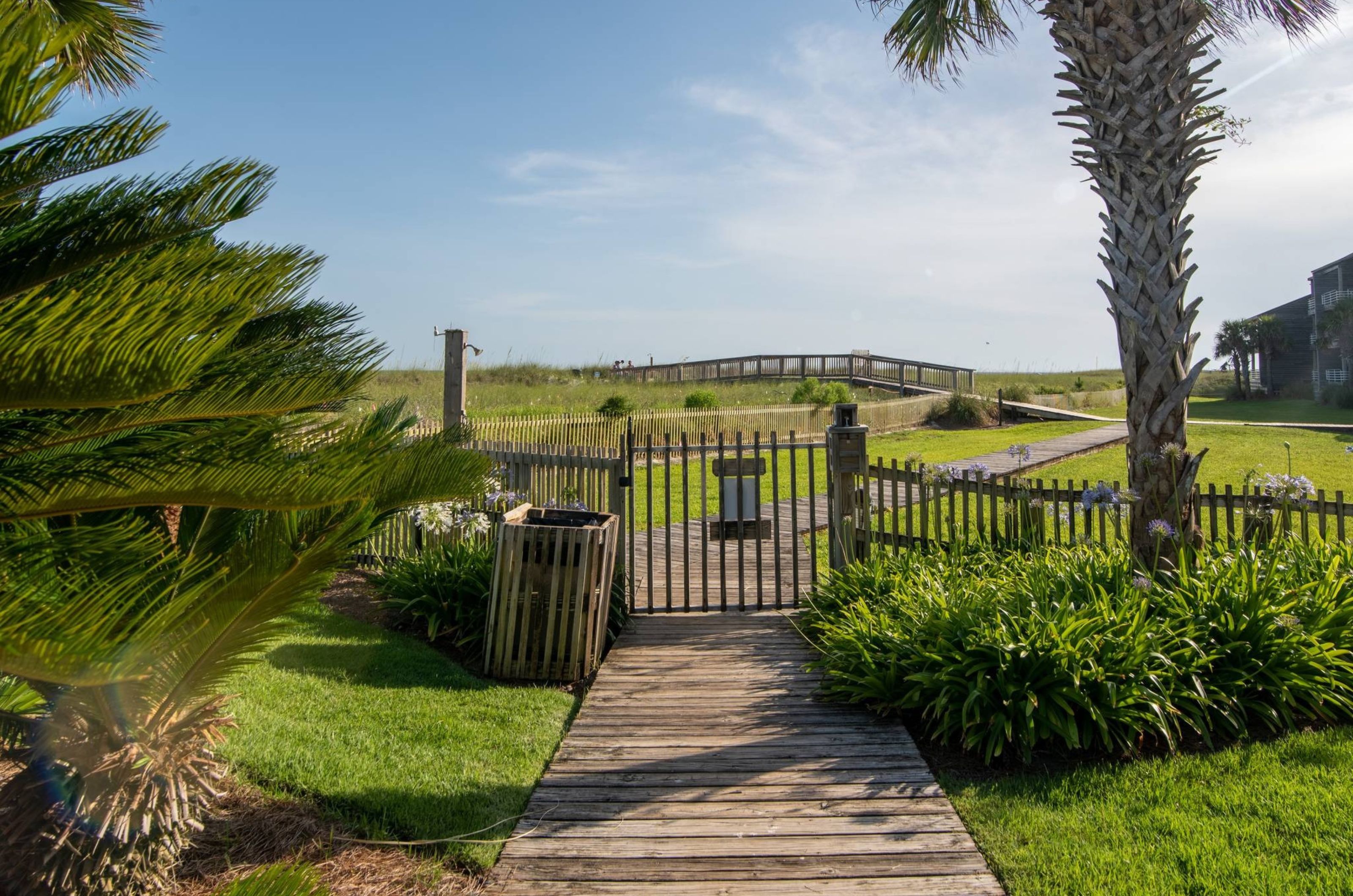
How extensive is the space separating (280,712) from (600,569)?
7.31 ft

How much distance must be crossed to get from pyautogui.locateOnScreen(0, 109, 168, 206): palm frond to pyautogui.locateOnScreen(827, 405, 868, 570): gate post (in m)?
6.04

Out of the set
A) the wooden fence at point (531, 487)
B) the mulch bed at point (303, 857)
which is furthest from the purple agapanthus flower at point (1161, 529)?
the mulch bed at point (303, 857)

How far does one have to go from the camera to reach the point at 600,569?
6121 mm

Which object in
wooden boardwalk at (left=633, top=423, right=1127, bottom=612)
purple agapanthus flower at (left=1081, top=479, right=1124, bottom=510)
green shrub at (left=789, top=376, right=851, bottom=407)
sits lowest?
wooden boardwalk at (left=633, top=423, right=1127, bottom=612)

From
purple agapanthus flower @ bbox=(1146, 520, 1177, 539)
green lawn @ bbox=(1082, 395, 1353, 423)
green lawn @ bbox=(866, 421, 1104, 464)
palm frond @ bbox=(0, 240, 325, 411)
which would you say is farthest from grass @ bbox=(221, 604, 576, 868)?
green lawn @ bbox=(1082, 395, 1353, 423)

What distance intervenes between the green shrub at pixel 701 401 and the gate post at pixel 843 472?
51.9 ft

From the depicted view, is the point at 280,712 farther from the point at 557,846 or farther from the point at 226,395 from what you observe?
the point at 226,395

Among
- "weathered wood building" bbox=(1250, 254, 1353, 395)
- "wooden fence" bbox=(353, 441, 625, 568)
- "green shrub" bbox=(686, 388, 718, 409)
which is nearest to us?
"wooden fence" bbox=(353, 441, 625, 568)

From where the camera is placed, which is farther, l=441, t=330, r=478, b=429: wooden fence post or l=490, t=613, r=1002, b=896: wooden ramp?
l=441, t=330, r=478, b=429: wooden fence post

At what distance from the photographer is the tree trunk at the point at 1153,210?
20.1 feet

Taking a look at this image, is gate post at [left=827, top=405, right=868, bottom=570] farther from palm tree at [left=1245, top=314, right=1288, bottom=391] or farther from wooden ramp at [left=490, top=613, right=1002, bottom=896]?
palm tree at [left=1245, top=314, right=1288, bottom=391]

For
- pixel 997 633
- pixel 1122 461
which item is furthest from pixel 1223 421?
pixel 997 633

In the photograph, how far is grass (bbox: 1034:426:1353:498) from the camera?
13438 millimetres

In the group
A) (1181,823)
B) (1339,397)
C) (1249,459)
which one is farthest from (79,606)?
(1339,397)
